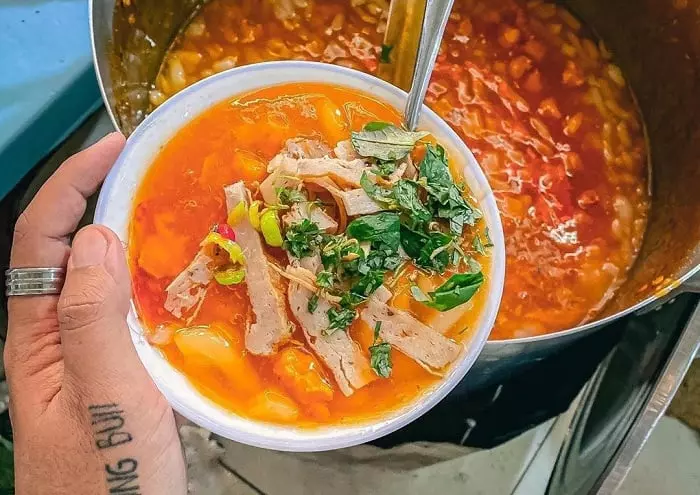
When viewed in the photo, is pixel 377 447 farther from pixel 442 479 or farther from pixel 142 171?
pixel 142 171

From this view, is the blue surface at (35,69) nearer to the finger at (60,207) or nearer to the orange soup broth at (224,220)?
the finger at (60,207)

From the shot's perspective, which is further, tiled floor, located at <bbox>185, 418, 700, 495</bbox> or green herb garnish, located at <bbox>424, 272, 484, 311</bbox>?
tiled floor, located at <bbox>185, 418, 700, 495</bbox>

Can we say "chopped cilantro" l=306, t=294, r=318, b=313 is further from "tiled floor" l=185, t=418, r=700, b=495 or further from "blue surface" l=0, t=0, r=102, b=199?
"blue surface" l=0, t=0, r=102, b=199

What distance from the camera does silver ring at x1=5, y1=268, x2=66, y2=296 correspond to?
938 millimetres

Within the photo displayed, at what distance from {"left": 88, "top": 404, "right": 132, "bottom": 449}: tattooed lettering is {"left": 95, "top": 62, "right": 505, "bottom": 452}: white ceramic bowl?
7cm

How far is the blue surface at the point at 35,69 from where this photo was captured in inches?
48.2

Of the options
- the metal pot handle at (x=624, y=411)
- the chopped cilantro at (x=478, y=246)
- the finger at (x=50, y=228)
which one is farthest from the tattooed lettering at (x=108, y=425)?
the metal pot handle at (x=624, y=411)

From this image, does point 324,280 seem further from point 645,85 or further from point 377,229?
point 645,85

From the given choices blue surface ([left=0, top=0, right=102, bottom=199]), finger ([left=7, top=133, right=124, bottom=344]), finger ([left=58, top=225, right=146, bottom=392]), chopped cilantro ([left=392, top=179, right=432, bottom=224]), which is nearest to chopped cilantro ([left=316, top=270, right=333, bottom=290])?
chopped cilantro ([left=392, top=179, right=432, bottom=224])

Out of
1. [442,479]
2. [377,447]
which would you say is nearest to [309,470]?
[377,447]

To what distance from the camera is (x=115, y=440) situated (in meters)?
0.88

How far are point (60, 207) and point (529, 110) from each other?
76cm

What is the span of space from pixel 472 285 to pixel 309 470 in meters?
0.65

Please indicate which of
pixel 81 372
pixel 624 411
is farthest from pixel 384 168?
pixel 624 411
